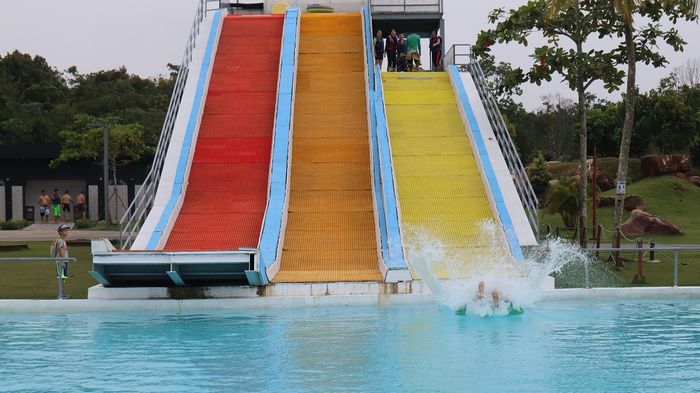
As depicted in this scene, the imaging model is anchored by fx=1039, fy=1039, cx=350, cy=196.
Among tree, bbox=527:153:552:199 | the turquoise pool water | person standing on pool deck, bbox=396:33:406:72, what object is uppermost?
person standing on pool deck, bbox=396:33:406:72

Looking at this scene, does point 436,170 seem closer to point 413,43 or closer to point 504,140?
point 504,140

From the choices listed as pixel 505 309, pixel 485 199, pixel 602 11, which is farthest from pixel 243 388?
pixel 602 11

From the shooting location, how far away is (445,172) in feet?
77.7

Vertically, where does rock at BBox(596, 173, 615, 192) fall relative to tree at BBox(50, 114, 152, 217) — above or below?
below

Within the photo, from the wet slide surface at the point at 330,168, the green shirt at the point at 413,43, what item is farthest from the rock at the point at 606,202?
the wet slide surface at the point at 330,168

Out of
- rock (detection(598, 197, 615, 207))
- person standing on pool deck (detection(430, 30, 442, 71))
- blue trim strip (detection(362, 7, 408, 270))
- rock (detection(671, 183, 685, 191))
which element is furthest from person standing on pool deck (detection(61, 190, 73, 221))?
rock (detection(671, 183, 685, 191))

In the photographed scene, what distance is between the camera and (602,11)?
23.5 metres

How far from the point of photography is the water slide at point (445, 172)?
20.4m

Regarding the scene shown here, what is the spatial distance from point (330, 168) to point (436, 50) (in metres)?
11.6

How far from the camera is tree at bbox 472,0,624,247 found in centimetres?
2355

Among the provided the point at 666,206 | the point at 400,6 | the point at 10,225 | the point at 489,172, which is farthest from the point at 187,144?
the point at 666,206

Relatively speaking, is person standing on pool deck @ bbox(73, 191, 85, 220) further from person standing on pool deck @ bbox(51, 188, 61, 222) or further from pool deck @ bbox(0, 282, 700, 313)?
pool deck @ bbox(0, 282, 700, 313)

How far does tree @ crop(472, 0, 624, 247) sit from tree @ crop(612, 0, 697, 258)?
486 millimetres

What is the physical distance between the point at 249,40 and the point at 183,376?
69.9ft
